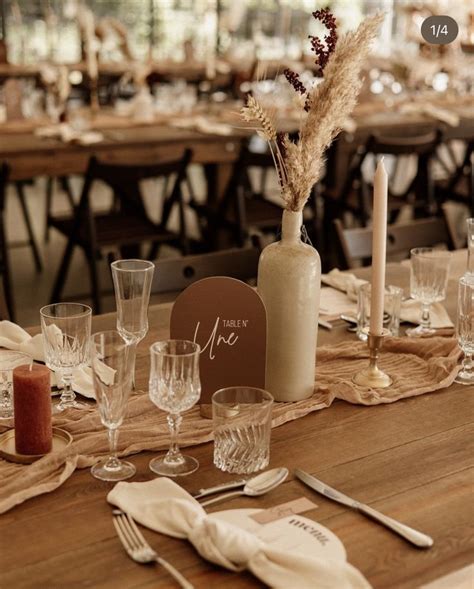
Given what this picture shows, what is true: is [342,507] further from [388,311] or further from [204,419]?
[388,311]

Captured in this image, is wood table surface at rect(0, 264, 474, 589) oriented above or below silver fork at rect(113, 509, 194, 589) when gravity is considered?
below

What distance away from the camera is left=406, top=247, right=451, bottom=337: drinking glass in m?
1.96

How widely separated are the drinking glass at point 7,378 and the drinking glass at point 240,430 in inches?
14.9

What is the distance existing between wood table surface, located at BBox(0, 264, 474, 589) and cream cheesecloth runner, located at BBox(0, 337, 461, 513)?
18 millimetres

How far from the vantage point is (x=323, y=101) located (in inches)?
55.1

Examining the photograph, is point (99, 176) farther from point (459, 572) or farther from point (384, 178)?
point (459, 572)

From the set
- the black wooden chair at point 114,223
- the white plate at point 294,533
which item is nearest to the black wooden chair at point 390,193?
the black wooden chair at point 114,223

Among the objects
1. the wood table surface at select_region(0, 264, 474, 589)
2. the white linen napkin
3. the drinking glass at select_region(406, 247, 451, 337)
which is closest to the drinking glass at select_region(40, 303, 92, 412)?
the white linen napkin

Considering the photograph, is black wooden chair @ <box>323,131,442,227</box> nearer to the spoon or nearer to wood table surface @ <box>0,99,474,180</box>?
wood table surface @ <box>0,99,474,180</box>

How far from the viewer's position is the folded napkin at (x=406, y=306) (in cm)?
201

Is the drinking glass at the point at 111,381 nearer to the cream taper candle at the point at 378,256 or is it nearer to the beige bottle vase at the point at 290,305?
the beige bottle vase at the point at 290,305

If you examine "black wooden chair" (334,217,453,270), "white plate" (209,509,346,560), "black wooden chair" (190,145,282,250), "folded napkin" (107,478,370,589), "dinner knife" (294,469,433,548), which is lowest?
"black wooden chair" (190,145,282,250)

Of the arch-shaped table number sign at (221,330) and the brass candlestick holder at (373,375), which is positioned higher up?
the arch-shaped table number sign at (221,330)

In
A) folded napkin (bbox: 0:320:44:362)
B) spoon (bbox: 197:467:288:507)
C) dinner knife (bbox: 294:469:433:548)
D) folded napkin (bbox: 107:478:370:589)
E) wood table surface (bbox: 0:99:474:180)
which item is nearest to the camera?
folded napkin (bbox: 107:478:370:589)
